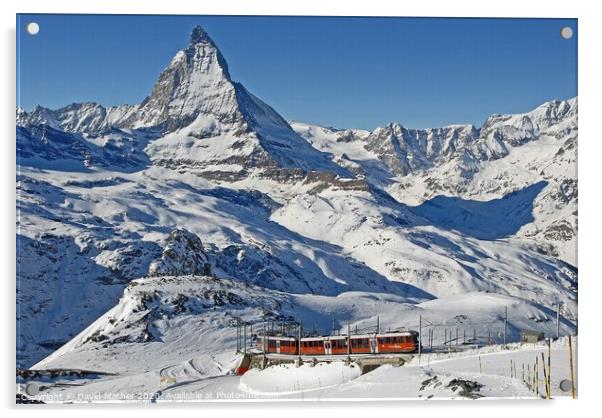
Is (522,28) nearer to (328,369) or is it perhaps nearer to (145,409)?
(328,369)

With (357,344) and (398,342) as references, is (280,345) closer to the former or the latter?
(357,344)

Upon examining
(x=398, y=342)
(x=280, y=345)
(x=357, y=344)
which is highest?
(x=398, y=342)

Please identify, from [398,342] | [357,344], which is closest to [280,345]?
[357,344]

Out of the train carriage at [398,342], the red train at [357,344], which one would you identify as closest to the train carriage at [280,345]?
the red train at [357,344]

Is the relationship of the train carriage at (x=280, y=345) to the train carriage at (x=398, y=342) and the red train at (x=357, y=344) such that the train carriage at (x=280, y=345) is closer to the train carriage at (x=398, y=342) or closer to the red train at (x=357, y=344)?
the red train at (x=357, y=344)

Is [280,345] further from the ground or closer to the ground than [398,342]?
closer to the ground

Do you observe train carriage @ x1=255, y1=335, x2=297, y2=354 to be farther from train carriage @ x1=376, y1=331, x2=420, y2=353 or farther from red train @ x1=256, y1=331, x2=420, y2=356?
train carriage @ x1=376, y1=331, x2=420, y2=353

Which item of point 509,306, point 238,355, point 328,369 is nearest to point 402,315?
point 509,306

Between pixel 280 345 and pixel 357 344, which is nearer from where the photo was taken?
pixel 357 344

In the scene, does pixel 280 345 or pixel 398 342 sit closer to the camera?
pixel 398 342
